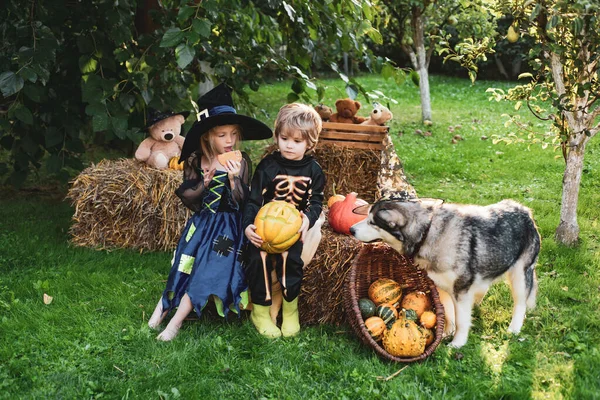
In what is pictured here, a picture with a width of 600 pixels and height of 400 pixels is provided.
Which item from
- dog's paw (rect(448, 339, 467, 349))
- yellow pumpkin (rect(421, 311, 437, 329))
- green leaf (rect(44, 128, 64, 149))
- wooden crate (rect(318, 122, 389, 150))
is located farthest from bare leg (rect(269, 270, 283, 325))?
green leaf (rect(44, 128, 64, 149))

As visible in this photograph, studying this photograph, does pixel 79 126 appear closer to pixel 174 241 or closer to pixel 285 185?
pixel 174 241

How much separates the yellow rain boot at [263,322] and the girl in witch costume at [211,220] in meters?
0.11

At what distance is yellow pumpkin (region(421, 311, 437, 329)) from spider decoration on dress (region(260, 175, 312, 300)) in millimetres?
847

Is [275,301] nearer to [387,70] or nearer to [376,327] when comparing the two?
[376,327]

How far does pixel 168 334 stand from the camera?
12.2 feet

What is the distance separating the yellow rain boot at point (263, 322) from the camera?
3781 mm

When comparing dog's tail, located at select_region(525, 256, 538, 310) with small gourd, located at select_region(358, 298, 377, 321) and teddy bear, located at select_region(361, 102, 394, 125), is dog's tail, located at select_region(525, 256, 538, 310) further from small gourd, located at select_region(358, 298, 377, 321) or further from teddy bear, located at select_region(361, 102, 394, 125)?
teddy bear, located at select_region(361, 102, 394, 125)

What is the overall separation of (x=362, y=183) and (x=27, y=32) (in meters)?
2.93

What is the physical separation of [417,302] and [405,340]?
35 cm

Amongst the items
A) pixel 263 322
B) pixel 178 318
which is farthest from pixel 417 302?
pixel 178 318

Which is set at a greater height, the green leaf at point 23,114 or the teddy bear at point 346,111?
the teddy bear at point 346,111

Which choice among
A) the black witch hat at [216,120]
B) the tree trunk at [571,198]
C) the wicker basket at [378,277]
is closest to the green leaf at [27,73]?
the black witch hat at [216,120]

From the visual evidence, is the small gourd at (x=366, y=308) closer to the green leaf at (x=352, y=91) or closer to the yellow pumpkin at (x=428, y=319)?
the yellow pumpkin at (x=428, y=319)

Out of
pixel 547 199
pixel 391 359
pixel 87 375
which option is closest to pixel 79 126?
pixel 87 375
